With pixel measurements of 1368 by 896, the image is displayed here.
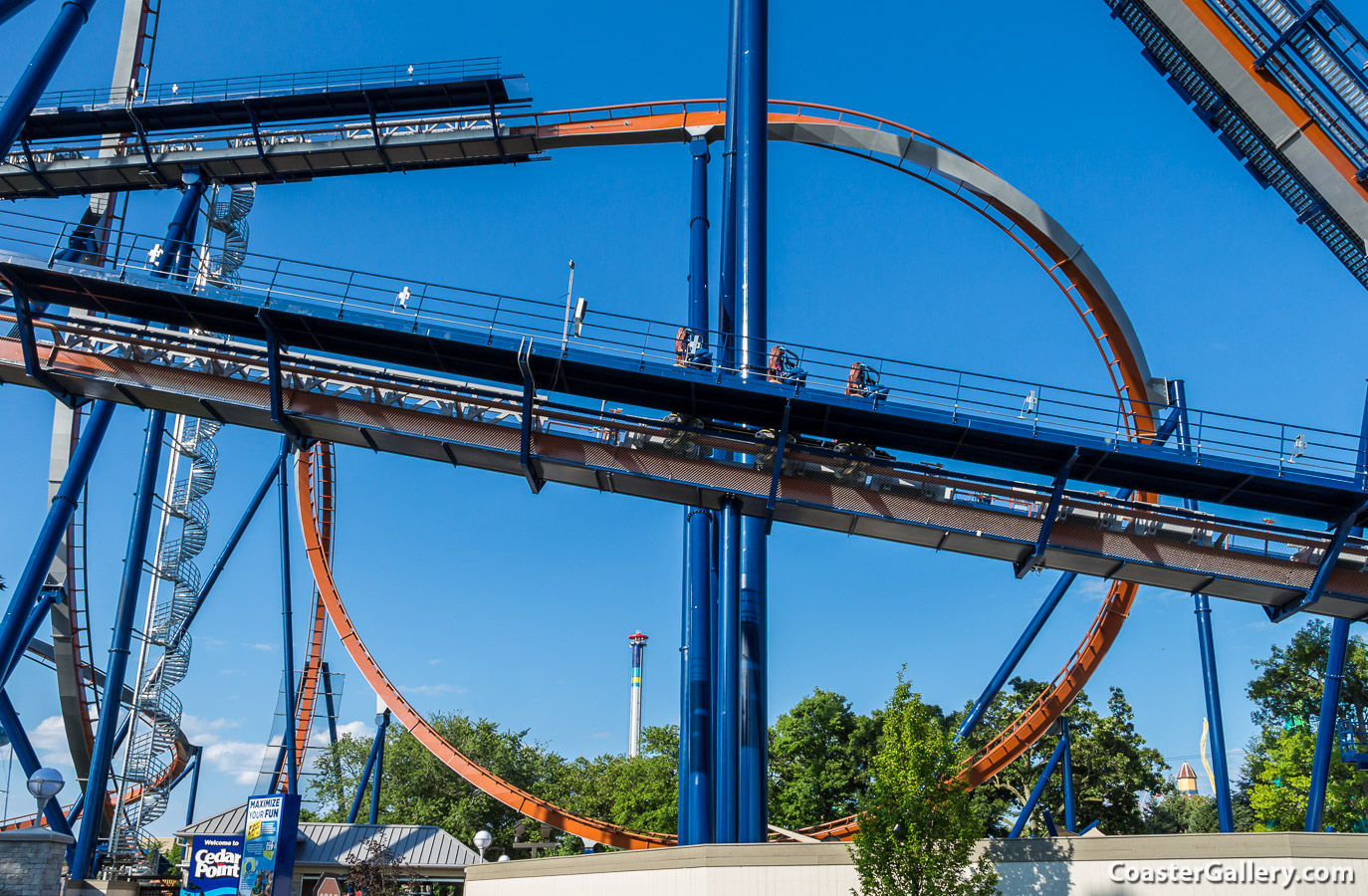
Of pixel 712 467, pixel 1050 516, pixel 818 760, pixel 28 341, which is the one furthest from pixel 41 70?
pixel 818 760

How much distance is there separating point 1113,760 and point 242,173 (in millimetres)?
36003

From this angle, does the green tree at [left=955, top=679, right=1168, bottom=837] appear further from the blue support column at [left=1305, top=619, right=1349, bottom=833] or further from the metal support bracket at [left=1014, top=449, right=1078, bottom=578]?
the metal support bracket at [left=1014, top=449, right=1078, bottom=578]

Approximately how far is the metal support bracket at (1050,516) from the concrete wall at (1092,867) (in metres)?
4.06

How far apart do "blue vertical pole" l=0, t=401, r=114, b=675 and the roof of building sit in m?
10.6

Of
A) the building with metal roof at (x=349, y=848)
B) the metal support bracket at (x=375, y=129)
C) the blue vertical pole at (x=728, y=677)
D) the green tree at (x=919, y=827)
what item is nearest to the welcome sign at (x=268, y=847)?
the building with metal roof at (x=349, y=848)

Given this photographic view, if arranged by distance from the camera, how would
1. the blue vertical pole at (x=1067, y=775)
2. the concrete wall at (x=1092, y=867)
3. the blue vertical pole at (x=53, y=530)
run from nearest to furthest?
the concrete wall at (x=1092, y=867) < the blue vertical pole at (x=53, y=530) < the blue vertical pole at (x=1067, y=775)

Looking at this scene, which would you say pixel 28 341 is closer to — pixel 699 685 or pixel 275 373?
pixel 275 373

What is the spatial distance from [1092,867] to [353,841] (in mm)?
20976

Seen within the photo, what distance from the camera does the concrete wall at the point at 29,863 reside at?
12.8 meters

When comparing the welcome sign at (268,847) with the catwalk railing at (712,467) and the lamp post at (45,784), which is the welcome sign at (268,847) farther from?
the catwalk railing at (712,467)

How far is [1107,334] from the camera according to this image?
24297mm

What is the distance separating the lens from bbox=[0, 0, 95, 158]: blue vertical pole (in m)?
15.2

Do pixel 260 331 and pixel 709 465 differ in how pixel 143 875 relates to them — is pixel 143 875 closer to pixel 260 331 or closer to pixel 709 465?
pixel 260 331

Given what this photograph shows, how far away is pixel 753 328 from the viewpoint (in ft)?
52.4
